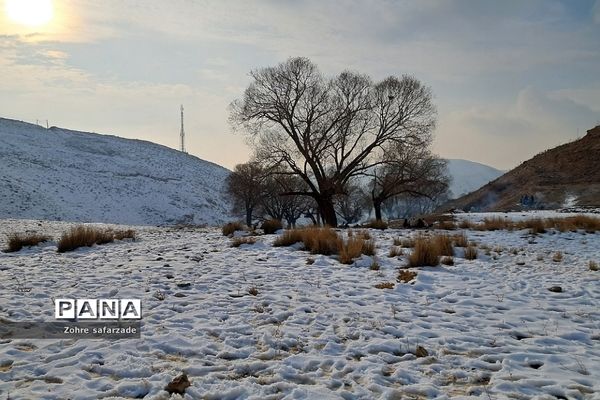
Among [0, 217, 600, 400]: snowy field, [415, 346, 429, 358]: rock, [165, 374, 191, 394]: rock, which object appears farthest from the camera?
[415, 346, 429, 358]: rock

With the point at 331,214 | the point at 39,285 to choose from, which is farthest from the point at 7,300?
the point at 331,214

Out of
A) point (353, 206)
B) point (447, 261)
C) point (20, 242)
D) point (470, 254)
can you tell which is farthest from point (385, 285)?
point (353, 206)

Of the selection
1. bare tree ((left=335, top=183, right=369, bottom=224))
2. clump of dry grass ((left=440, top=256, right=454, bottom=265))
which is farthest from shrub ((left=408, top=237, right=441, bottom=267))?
bare tree ((left=335, top=183, right=369, bottom=224))

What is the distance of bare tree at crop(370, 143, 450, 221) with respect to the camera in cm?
2192

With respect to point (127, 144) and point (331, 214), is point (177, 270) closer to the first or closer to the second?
point (331, 214)

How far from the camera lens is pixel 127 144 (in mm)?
64875

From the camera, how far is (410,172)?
2312cm

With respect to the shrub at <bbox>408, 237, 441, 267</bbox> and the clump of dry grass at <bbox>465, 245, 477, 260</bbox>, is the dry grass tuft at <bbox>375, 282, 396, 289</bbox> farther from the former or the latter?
the clump of dry grass at <bbox>465, 245, 477, 260</bbox>

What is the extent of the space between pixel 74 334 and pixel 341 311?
3.24 m

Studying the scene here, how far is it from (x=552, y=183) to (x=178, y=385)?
42794 mm

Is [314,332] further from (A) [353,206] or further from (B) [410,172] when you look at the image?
(A) [353,206]

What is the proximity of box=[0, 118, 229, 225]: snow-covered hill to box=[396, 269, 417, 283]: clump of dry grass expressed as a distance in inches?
1383

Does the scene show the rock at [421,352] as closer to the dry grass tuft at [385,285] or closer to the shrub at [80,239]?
the dry grass tuft at [385,285]

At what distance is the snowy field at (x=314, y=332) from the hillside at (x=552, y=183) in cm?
2986
